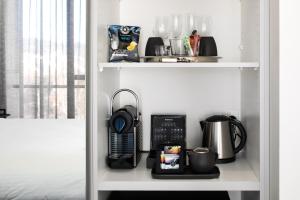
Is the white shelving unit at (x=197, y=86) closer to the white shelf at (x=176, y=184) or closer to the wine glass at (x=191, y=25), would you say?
the white shelf at (x=176, y=184)

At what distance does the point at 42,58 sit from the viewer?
5.02 feet

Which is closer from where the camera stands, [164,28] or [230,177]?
[230,177]

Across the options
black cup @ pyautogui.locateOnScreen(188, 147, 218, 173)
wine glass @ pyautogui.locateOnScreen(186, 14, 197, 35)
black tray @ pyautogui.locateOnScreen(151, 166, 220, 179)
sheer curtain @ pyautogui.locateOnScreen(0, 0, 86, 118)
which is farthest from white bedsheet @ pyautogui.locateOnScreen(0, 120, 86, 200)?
wine glass @ pyautogui.locateOnScreen(186, 14, 197, 35)

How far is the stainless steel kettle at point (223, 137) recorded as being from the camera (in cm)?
176

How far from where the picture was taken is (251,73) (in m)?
1.70

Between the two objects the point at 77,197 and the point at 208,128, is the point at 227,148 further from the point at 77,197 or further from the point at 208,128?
the point at 77,197

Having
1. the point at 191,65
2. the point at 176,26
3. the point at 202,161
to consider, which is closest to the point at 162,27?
the point at 176,26

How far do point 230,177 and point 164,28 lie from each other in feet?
2.52

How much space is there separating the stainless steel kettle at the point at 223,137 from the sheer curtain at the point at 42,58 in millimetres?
642
